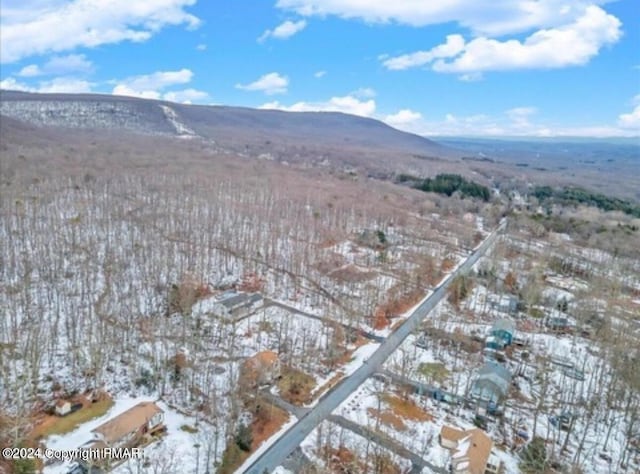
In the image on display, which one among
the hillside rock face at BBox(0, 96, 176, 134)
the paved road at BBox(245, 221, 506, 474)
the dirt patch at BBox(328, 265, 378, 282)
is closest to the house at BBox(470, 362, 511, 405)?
the paved road at BBox(245, 221, 506, 474)

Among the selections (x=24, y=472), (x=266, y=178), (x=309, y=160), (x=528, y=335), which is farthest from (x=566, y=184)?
(x=24, y=472)

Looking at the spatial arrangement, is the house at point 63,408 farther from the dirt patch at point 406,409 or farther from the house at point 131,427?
the dirt patch at point 406,409

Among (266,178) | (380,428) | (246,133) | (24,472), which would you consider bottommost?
(380,428)

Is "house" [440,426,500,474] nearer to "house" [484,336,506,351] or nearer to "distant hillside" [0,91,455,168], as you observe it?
"house" [484,336,506,351]

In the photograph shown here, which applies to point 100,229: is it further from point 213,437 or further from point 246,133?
point 246,133

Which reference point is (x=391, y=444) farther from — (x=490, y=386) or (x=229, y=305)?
(x=229, y=305)

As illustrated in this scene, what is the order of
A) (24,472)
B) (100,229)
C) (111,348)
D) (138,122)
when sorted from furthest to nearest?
1. (138,122)
2. (100,229)
3. (111,348)
4. (24,472)
